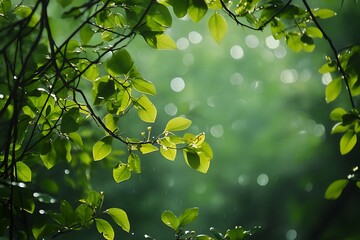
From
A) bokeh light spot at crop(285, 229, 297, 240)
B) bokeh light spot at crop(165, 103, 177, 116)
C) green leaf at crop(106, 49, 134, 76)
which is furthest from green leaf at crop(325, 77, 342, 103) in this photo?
bokeh light spot at crop(165, 103, 177, 116)

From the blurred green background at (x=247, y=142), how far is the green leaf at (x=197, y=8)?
3.88m

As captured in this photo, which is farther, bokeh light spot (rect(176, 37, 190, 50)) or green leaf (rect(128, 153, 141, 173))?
bokeh light spot (rect(176, 37, 190, 50))

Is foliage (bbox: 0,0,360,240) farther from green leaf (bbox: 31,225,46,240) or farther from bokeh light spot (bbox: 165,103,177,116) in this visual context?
bokeh light spot (bbox: 165,103,177,116)

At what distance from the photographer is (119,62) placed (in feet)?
3.66

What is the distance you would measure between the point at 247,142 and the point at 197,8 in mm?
5339

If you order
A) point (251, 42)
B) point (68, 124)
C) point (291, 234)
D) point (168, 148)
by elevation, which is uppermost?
point (68, 124)

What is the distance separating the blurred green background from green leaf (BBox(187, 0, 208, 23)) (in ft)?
12.7

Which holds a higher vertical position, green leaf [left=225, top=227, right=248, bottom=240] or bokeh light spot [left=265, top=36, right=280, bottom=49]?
green leaf [left=225, top=227, right=248, bottom=240]

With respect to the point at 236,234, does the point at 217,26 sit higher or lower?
higher

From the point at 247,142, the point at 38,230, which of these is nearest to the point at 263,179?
the point at 247,142

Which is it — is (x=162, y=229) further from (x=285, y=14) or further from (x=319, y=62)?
(x=285, y=14)

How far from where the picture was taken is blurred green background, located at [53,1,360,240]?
214 inches

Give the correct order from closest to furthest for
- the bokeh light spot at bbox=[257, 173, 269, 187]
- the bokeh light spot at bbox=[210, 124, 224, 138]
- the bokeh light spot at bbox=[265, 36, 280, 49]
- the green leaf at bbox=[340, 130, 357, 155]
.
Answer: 1. the green leaf at bbox=[340, 130, 357, 155]
2. the bokeh light spot at bbox=[257, 173, 269, 187]
3. the bokeh light spot at bbox=[210, 124, 224, 138]
4. the bokeh light spot at bbox=[265, 36, 280, 49]

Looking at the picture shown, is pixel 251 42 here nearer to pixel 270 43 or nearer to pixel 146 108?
pixel 270 43
